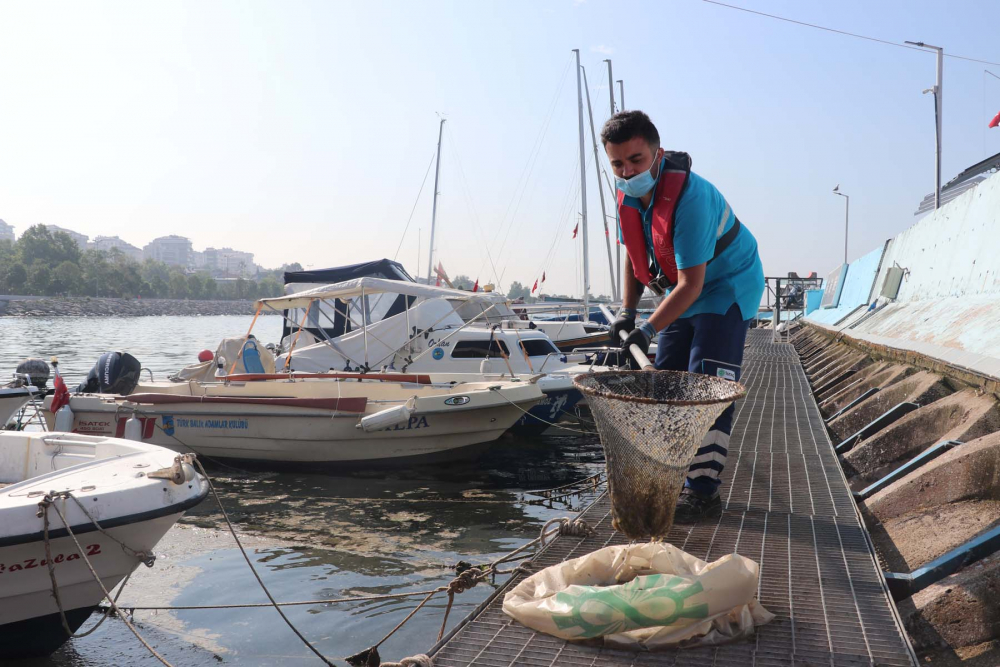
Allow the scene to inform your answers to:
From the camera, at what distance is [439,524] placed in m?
8.23

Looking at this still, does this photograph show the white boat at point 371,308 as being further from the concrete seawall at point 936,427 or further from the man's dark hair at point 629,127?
the man's dark hair at point 629,127

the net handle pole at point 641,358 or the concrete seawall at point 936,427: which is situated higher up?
the net handle pole at point 641,358

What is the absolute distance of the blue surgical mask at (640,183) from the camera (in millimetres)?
3905

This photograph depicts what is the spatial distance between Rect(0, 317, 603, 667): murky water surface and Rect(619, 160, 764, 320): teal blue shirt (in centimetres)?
304

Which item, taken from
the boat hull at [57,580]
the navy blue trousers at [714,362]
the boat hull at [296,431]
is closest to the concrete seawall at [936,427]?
the navy blue trousers at [714,362]

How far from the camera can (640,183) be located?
12.9 feet

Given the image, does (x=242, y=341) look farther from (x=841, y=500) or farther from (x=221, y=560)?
(x=841, y=500)

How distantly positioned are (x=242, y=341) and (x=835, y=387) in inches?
446

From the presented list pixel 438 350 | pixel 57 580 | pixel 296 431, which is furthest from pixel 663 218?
pixel 438 350

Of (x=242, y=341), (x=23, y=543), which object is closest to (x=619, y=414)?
(x=23, y=543)

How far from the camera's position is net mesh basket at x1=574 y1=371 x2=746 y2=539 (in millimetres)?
3252

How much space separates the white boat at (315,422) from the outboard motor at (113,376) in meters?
0.50

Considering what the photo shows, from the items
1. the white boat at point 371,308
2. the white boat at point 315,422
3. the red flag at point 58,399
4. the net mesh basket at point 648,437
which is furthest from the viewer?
the white boat at point 371,308

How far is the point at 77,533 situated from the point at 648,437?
3.63m
